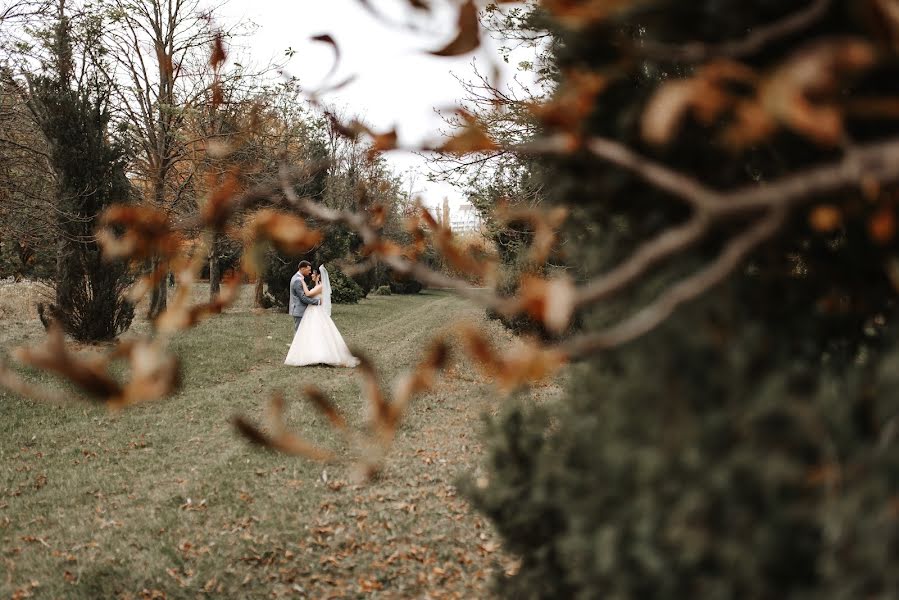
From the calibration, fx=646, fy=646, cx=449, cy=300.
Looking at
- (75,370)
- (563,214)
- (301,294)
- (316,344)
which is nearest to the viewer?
(75,370)

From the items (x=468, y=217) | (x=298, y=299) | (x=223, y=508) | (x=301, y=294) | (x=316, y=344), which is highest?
(x=468, y=217)

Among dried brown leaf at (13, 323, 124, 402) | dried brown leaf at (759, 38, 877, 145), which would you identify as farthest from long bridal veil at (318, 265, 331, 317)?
dried brown leaf at (759, 38, 877, 145)

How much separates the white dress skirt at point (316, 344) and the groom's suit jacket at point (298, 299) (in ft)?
0.54

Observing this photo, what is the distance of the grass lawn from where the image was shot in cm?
436

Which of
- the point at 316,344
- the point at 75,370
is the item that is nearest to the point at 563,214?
the point at 75,370

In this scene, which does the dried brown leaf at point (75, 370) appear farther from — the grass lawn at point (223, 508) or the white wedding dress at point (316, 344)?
the white wedding dress at point (316, 344)

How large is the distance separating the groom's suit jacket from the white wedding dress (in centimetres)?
17

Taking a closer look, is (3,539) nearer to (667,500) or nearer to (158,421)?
(158,421)

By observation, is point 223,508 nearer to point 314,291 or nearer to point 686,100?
point 686,100

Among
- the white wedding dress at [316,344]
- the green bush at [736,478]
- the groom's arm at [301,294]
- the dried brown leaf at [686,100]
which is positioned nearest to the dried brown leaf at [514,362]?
the green bush at [736,478]

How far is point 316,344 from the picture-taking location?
1297 cm

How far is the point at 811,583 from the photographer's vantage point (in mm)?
1348

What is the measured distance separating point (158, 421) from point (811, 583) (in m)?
8.86

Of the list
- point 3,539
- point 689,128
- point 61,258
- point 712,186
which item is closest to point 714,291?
point 712,186
